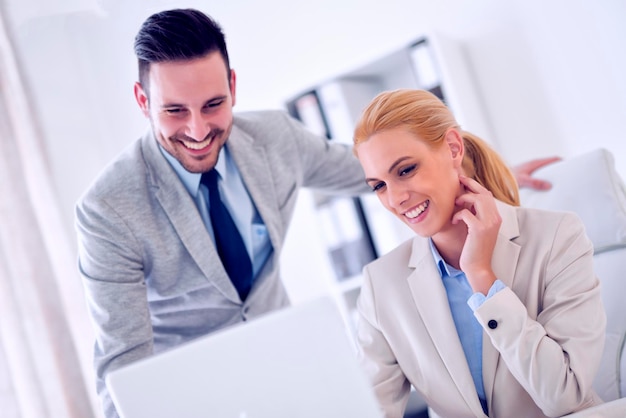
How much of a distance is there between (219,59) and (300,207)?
1.81m

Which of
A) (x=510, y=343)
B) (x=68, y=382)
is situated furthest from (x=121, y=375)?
(x=68, y=382)

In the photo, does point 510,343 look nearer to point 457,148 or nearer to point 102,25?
point 457,148

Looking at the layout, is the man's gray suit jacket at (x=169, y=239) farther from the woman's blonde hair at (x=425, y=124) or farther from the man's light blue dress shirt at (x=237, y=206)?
the woman's blonde hair at (x=425, y=124)

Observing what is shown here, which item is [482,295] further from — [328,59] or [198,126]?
[328,59]

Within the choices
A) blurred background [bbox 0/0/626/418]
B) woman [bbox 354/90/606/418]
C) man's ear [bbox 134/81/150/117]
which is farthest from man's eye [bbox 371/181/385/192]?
blurred background [bbox 0/0/626/418]

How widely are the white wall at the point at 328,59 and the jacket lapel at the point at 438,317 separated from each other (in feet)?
4.24

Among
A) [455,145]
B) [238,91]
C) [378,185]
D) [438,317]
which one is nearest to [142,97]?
[378,185]

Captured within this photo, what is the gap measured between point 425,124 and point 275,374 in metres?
0.64

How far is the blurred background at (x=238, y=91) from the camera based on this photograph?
2459 millimetres

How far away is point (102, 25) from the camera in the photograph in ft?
11.0

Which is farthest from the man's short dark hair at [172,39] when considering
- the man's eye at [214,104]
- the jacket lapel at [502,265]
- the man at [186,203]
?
the jacket lapel at [502,265]

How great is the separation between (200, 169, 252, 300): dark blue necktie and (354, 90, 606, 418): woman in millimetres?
407

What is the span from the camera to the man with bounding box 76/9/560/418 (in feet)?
5.11

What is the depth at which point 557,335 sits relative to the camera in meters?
1.22
